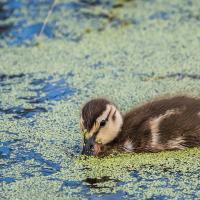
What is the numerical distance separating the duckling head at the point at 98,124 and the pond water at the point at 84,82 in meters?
0.10

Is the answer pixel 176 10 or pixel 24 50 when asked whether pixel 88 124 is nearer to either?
pixel 24 50

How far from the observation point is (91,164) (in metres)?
5.57

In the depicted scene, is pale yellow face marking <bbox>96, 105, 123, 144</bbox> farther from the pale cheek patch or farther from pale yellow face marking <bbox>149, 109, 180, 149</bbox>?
pale yellow face marking <bbox>149, 109, 180, 149</bbox>

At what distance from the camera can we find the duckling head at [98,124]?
5648 millimetres

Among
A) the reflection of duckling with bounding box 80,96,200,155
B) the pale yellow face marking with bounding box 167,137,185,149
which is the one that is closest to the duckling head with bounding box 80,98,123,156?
the reflection of duckling with bounding box 80,96,200,155

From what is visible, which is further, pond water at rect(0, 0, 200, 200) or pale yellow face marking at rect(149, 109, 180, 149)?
pale yellow face marking at rect(149, 109, 180, 149)

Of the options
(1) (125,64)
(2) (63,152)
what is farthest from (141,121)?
(1) (125,64)


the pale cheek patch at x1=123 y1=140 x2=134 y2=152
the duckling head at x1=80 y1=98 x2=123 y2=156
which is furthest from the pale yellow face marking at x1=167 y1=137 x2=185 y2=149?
the duckling head at x1=80 y1=98 x2=123 y2=156

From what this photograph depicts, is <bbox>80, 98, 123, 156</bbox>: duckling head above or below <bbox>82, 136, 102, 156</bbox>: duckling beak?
above

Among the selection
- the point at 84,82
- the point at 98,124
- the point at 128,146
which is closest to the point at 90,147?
the point at 98,124

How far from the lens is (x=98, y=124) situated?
18.6 feet

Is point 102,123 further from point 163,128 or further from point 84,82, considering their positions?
point 84,82

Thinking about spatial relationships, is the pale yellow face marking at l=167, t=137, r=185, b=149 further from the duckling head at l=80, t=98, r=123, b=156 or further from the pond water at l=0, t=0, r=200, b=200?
the duckling head at l=80, t=98, r=123, b=156

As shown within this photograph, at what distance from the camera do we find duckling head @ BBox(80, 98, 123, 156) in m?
5.65
